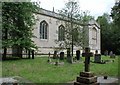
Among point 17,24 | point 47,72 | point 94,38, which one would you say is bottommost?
point 47,72

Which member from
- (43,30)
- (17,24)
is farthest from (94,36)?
(17,24)

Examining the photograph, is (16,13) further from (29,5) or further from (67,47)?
(67,47)

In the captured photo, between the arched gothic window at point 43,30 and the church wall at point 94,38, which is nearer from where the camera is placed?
the arched gothic window at point 43,30

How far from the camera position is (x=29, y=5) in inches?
766

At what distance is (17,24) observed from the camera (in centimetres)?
1952

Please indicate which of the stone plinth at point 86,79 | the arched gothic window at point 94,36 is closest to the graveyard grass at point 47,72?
the stone plinth at point 86,79

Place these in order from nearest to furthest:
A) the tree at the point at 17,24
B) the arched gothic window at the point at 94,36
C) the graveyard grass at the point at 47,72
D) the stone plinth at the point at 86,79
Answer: the stone plinth at the point at 86,79
the graveyard grass at the point at 47,72
the tree at the point at 17,24
the arched gothic window at the point at 94,36

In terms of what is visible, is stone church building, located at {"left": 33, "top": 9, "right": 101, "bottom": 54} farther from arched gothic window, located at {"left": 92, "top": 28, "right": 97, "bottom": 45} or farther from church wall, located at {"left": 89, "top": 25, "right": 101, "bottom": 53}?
arched gothic window, located at {"left": 92, "top": 28, "right": 97, "bottom": 45}

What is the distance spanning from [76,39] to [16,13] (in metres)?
7.11

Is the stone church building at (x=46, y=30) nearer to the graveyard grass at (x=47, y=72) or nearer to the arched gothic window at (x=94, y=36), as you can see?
the arched gothic window at (x=94, y=36)

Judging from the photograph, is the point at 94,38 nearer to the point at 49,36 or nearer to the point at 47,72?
the point at 49,36

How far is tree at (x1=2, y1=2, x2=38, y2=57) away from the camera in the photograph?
1823cm

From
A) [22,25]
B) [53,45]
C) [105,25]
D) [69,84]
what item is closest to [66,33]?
[22,25]

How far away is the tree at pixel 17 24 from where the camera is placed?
18227 millimetres
